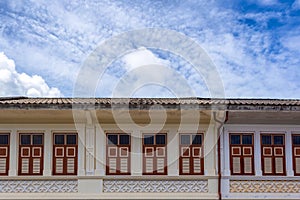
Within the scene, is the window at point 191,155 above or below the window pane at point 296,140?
below

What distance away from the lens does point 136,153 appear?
13703 mm

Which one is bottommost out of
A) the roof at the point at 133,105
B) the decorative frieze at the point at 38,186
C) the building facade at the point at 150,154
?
the decorative frieze at the point at 38,186

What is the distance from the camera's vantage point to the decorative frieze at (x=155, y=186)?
13.4 metres

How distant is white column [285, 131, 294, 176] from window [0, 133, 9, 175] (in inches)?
308

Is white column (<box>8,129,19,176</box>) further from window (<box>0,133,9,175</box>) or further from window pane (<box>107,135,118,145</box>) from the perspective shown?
window pane (<box>107,135,118,145</box>)

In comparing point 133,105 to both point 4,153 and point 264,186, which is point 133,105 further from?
point 264,186

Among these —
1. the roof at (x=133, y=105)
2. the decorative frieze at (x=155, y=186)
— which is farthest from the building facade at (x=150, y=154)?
the roof at (x=133, y=105)

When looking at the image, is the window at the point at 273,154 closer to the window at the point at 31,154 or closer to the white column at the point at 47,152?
the white column at the point at 47,152

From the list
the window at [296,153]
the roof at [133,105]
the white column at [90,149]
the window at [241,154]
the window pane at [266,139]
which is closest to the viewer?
the roof at [133,105]

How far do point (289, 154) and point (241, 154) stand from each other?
4.49 feet

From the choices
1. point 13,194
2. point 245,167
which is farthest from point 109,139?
point 245,167

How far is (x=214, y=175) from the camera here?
531 inches

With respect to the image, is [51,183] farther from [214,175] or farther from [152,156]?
[214,175]

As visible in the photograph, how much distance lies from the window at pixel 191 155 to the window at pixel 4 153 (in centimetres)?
483
